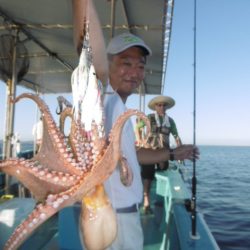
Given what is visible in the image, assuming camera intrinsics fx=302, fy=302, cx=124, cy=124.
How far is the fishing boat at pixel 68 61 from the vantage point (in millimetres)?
3500

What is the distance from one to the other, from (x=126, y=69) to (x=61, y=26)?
3842mm

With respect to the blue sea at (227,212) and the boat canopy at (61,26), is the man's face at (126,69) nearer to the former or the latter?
the boat canopy at (61,26)

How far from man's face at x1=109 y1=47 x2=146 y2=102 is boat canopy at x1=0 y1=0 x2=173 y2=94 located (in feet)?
4.55

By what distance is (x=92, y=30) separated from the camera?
144 centimetres

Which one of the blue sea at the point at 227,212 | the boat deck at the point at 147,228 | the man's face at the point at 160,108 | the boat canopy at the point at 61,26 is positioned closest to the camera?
the boat deck at the point at 147,228

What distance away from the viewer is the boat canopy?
468cm

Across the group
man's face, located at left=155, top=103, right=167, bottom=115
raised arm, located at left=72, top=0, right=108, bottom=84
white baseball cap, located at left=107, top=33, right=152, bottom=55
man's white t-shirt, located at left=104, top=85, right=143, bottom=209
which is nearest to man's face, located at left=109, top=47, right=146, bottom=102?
white baseball cap, located at left=107, top=33, right=152, bottom=55

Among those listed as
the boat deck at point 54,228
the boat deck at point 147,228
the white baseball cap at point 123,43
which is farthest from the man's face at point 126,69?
the boat deck at point 54,228

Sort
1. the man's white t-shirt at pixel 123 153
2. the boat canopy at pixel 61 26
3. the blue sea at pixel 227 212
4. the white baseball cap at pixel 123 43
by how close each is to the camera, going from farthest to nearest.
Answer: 1. the blue sea at pixel 227 212
2. the boat canopy at pixel 61 26
3. the white baseball cap at pixel 123 43
4. the man's white t-shirt at pixel 123 153

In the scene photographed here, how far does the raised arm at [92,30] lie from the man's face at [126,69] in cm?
49

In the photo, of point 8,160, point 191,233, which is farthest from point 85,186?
point 191,233

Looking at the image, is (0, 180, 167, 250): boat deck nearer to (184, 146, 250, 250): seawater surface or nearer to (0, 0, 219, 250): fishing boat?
(0, 0, 219, 250): fishing boat

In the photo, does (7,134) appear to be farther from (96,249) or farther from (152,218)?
(96,249)

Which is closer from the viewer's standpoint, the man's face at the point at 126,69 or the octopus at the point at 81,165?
the octopus at the point at 81,165
